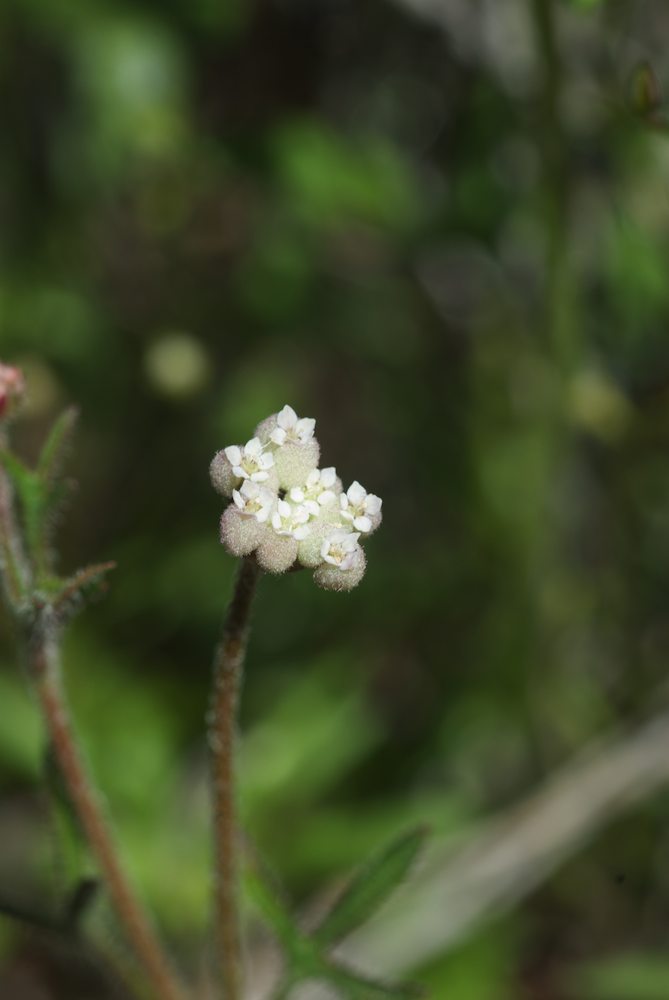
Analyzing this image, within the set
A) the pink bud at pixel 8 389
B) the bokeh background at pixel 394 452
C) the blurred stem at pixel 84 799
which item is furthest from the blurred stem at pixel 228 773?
the bokeh background at pixel 394 452

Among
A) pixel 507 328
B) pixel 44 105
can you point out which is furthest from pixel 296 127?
pixel 44 105

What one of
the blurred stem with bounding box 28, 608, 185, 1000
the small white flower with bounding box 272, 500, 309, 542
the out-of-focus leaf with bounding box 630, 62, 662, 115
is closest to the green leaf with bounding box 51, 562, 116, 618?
the blurred stem with bounding box 28, 608, 185, 1000

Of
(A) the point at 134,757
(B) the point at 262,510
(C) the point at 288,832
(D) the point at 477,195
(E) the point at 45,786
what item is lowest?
(B) the point at 262,510

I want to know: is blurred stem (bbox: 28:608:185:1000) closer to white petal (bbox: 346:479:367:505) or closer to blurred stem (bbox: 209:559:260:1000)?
blurred stem (bbox: 209:559:260:1000)

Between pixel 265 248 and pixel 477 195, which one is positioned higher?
pixel 265 248

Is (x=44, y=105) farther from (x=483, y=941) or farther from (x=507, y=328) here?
(x=483, y=941)

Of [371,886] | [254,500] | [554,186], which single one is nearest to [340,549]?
[254,500]
